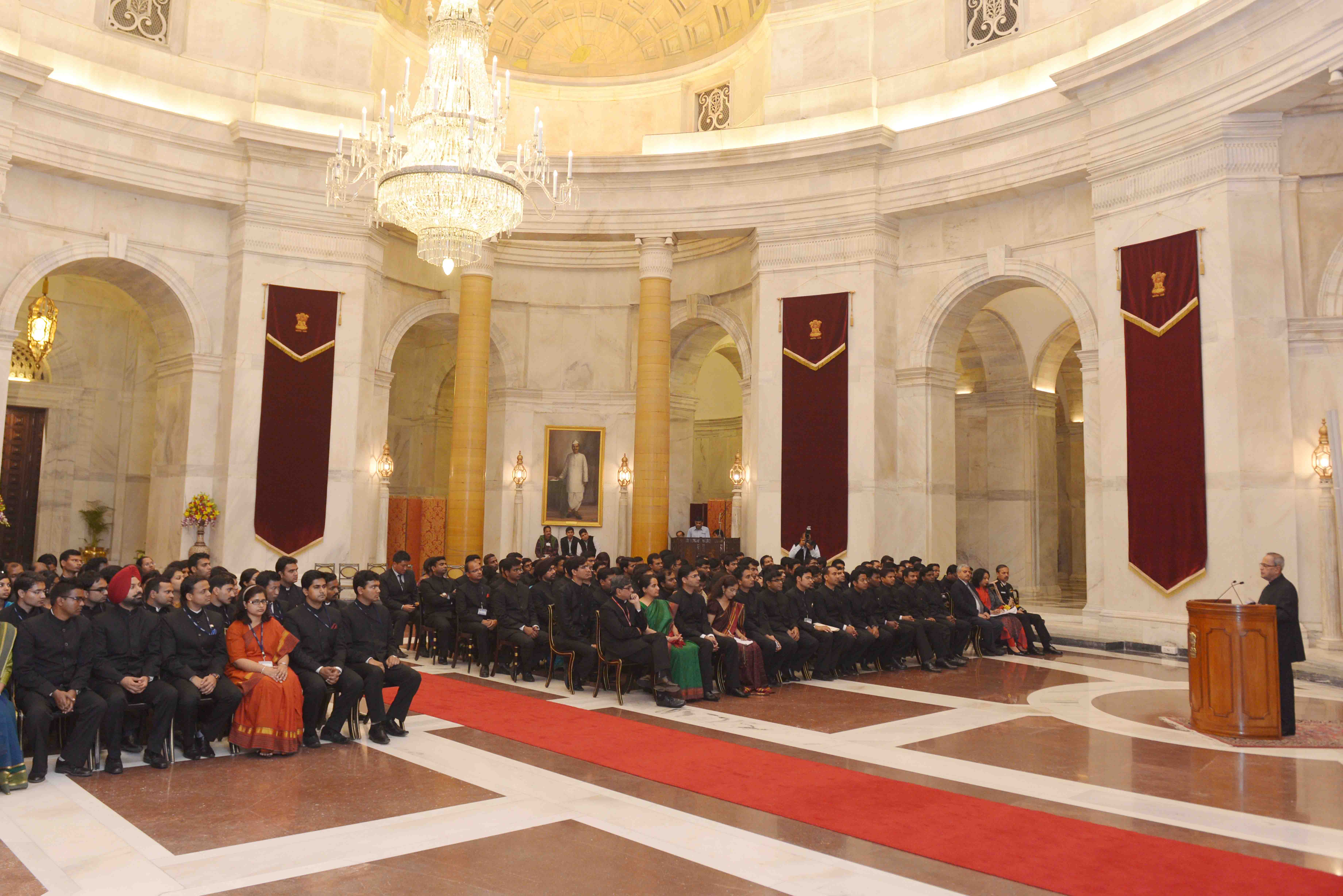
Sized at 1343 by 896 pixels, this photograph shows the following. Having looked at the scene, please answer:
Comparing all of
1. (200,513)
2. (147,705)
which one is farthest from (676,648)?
(200,513)

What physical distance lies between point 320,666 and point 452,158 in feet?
19.7

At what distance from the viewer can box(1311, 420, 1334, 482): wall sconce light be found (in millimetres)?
11297

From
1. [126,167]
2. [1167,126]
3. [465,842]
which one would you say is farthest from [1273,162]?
[126,167]

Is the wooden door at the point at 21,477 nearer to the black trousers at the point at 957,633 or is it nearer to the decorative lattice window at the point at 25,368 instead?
the decorative lattice window at the point at 25,368

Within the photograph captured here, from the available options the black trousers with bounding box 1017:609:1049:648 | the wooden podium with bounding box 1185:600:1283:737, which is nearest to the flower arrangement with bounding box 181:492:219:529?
the black trousers with bounding box 1017:609:1049:648

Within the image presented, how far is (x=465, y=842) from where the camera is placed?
16.8 ft

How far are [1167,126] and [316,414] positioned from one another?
13071mm

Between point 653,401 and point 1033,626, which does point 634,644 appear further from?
point 653,401

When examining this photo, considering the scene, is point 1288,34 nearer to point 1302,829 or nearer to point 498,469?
point 1302,829

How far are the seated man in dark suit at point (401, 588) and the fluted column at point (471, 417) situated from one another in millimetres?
5454

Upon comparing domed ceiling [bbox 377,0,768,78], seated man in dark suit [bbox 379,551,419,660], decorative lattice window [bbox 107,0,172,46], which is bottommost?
seated man in dark suit [bbox 379,551,419,660]

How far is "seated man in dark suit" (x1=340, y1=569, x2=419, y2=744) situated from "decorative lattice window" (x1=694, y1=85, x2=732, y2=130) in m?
13.3

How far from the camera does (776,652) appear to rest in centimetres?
1014

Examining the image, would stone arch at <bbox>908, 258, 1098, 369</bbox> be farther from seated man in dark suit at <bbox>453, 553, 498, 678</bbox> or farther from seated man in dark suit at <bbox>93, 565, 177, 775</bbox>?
seated man in dark suit at <bbox>93, 565, 177, 775</bbox>
